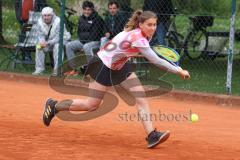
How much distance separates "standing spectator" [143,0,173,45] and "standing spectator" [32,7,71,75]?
5.91ft

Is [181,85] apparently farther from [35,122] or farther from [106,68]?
[106,68]

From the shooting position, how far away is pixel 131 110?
36.9ft

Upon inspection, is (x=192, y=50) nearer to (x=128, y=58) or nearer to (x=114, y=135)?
(x=114, y=135)

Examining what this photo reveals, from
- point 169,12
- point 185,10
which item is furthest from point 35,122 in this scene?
point 185,10

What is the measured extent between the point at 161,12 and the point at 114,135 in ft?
20.5

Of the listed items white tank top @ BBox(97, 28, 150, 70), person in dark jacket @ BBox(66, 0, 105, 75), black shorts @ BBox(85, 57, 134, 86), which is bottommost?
person in dark jacket @ BBox(66, 0, 105, 75)

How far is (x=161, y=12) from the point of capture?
14617 mm

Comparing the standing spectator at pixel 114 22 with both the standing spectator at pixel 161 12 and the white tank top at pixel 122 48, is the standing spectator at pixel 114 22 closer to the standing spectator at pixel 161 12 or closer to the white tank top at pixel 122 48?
the standing spectator at pixel 161 12

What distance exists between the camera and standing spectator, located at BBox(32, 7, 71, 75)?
1454 centimetres

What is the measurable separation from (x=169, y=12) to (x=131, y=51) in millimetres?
7053

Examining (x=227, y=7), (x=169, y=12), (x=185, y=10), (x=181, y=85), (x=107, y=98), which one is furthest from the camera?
(x=227, y=7)
